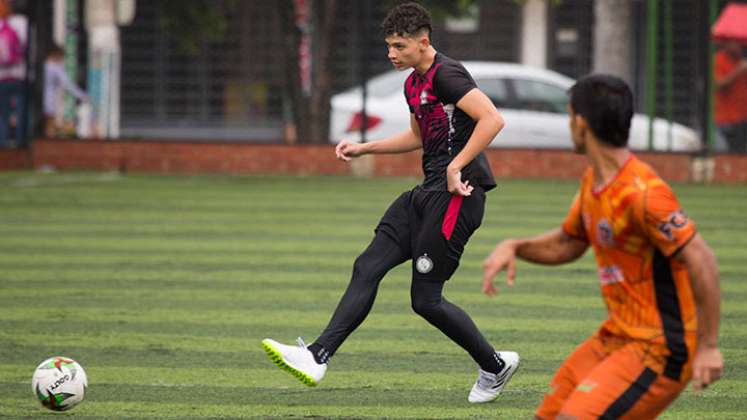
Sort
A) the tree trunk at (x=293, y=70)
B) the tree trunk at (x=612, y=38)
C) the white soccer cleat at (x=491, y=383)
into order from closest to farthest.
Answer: the white soccer cleat at (x=491, y=383) → the tree trunk at (x=293, y=70) → the tree trunk at (x=612, y=38)

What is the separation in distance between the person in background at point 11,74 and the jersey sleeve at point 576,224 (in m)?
18.1

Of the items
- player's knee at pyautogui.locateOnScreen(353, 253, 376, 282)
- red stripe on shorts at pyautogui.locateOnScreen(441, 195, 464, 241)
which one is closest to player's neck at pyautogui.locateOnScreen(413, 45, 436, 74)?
red stripe on shorts at pyautogui.locateOnScreen(441, 195, 464, 241)

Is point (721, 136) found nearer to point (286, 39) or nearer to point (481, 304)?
point (286, 39)

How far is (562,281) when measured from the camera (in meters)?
12.5

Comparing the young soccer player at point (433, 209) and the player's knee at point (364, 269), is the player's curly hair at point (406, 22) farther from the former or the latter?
Answer: the player's knee at point (364, 269)

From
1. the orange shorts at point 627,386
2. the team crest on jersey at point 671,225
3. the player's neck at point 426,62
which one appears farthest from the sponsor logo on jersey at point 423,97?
the team crest on jersey at point 671,225

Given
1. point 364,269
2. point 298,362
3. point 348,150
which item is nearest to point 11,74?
point 348,150

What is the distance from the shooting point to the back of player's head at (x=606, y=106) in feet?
17.0

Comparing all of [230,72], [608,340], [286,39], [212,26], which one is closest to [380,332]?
[608,340]

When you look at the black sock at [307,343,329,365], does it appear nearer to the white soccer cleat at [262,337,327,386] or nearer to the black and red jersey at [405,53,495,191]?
the white soccer cleat at [262,337,327,386]

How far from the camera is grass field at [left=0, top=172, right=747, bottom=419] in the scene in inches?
314

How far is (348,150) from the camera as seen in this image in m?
8.19

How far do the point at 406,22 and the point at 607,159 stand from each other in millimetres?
2508

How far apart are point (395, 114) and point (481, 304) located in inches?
440
